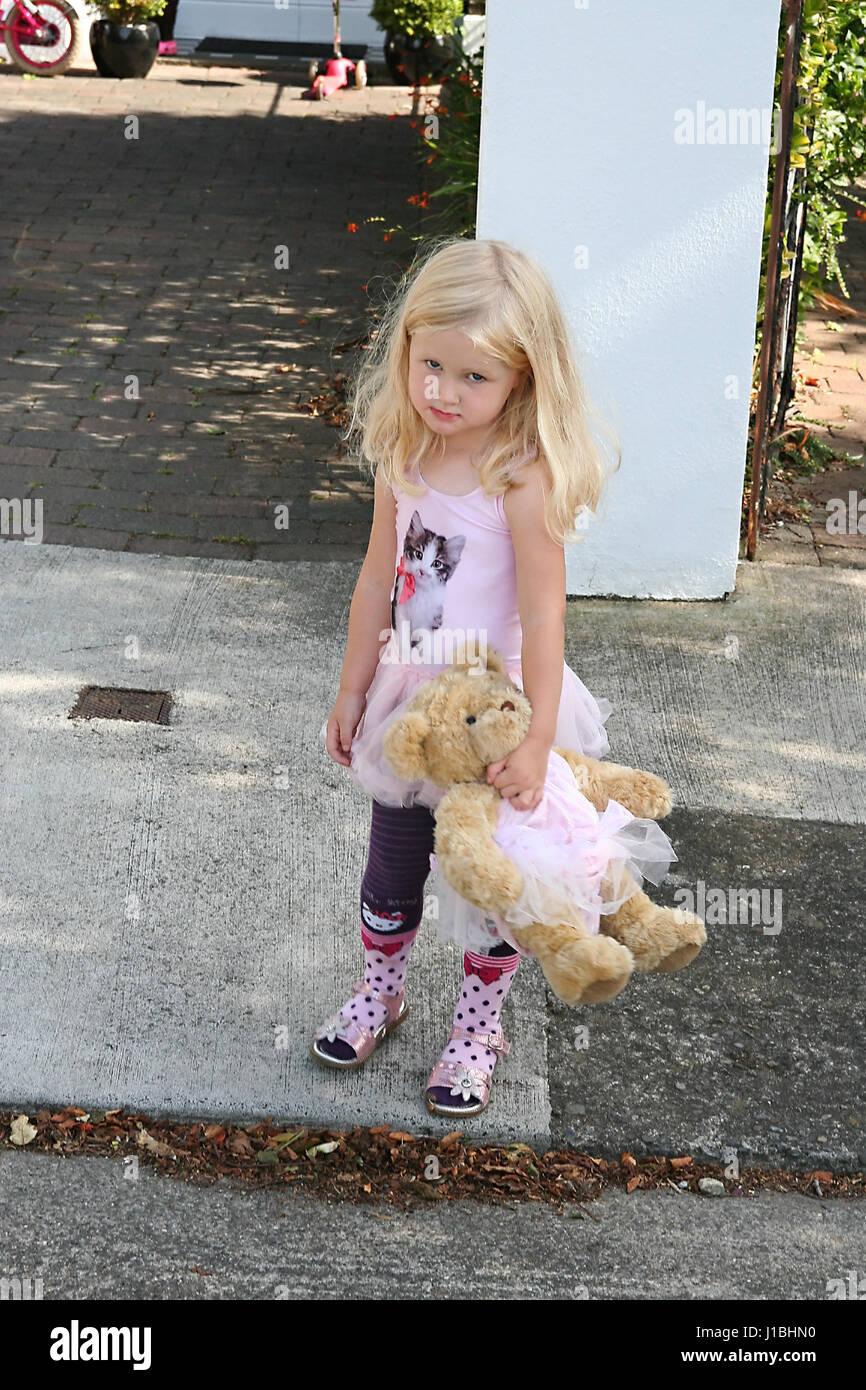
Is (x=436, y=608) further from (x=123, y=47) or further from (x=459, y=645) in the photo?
(x=123, y=47)

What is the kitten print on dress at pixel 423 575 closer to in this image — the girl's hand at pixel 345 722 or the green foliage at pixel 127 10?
the girl's hand at pixel 345 722

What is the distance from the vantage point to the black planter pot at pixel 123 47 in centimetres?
1311

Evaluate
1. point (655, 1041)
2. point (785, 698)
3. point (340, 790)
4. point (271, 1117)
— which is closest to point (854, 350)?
point (785, 698)

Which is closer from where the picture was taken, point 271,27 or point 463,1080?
point 463,1080

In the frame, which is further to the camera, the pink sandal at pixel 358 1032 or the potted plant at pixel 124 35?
the potted plant at pixel 124 35

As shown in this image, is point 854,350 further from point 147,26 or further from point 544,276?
point 147,26

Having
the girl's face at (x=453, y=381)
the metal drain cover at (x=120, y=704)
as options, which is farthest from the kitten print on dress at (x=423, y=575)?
the metal drain cover at (x=120, y=704)

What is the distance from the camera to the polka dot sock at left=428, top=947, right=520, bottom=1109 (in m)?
2.87

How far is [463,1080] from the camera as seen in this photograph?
2.88m

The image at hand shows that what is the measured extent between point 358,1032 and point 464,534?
1.08 meters

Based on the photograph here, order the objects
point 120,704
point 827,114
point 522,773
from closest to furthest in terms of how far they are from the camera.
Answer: point 522,773, point 120,704, point 827,114

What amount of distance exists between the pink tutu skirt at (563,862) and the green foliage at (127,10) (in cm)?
1264

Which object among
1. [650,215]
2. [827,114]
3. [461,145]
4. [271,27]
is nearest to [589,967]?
[650,215]

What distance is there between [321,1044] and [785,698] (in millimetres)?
2079
